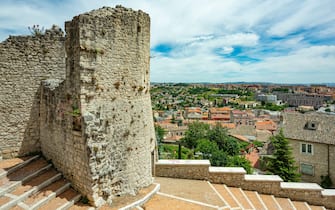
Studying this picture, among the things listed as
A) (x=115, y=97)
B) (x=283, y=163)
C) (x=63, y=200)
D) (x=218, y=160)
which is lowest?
(x=218, y=160)

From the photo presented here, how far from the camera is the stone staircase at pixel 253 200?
10.3 metres

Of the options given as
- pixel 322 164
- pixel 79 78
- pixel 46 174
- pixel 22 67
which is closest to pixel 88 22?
pixel 79 78

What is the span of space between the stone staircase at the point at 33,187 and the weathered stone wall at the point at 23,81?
114 cm

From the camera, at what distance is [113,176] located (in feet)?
27.8

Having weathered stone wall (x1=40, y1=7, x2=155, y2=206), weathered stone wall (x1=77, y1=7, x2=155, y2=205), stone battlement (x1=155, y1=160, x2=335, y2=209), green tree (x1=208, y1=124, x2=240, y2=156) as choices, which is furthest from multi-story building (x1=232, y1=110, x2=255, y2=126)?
weathered stone wall (x1=40, y1=7, x2=155, y2=206)

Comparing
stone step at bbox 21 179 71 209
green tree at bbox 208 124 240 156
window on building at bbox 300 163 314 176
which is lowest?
green tree at bbox 208 124 240 156

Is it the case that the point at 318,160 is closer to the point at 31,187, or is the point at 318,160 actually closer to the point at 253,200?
the point at 253,200

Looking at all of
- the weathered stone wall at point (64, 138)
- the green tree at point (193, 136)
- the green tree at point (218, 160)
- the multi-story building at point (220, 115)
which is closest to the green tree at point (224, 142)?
the green tree at point (193, 136)

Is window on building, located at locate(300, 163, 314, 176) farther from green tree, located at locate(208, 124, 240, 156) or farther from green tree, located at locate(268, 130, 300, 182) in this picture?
green tree, located at locate(208, 124, 240, 156)

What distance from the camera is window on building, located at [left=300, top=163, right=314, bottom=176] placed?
21.8 meters

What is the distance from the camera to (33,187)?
26.0 feet

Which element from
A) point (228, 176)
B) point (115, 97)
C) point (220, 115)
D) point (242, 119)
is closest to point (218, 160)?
point (228, 176)

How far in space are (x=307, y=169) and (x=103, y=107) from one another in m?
22.7

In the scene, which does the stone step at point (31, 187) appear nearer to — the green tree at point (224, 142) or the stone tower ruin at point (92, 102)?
the stone tower ruin at point (92, 102)
